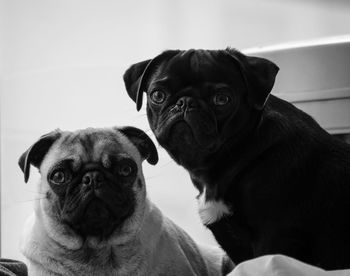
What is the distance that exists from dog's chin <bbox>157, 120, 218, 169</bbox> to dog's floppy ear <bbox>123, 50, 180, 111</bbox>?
10 cm

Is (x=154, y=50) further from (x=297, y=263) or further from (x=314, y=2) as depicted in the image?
(x=297, y=263)

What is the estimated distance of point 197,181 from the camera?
1.41 metres

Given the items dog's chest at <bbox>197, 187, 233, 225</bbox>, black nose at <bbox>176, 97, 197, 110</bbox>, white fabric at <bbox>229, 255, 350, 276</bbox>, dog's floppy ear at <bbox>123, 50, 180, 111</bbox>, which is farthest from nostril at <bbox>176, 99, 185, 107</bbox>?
white fabric at <bbox>229, 255, 350, 276</bbox>

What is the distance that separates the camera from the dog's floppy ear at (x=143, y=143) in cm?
136

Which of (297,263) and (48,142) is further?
(48,142)

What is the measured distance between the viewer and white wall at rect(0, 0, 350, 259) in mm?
1952

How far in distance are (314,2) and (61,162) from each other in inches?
49.5

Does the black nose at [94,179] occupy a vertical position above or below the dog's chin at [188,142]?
below

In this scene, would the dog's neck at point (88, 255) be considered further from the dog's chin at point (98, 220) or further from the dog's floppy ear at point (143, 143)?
the dog's floppy ear at point (143, 143)

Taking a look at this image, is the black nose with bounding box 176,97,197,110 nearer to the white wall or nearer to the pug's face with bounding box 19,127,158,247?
the pug's face with bounding box 19,127,158,247

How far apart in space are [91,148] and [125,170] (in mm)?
83

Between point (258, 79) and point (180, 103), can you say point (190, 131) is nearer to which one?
point (180, 103)

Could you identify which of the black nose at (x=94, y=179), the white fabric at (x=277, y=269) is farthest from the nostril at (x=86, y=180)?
the white fabric at (x=277, y=269)

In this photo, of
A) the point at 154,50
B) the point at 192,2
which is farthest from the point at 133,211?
the point at 192,2
